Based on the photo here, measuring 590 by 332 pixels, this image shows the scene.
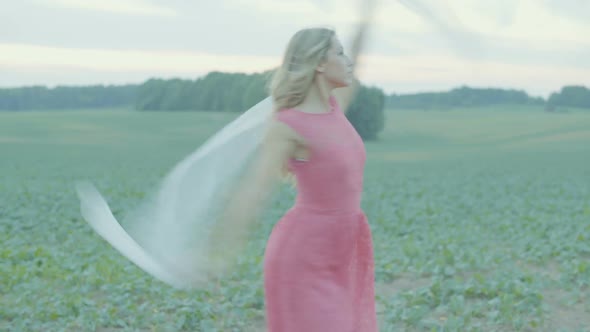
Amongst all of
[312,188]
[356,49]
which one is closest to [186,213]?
[312,188]

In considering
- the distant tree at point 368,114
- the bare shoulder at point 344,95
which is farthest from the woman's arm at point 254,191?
the distant tree at point 368,114

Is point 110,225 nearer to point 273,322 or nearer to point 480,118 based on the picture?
point 273,322

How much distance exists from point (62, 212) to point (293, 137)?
12131 millimetres

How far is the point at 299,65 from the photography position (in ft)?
10.7

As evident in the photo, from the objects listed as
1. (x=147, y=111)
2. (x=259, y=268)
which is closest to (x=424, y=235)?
(x=259, y=268)

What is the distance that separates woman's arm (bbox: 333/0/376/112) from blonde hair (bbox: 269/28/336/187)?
1.71ft

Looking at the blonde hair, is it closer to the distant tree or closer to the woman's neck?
the woman's neck

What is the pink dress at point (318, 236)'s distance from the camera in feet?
10.7

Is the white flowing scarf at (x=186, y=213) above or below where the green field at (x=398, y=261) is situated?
above

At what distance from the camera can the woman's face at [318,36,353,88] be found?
3.27 m

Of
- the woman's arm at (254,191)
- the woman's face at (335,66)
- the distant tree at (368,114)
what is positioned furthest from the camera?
the distant tree at (368,114)

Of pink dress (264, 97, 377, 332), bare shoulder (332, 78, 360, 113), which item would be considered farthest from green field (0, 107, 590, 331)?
pink dress (264, 97, 377, 332)

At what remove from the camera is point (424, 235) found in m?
12.0

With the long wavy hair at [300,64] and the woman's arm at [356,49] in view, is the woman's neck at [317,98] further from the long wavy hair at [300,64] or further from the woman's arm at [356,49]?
the woman's arm at [356,49]
